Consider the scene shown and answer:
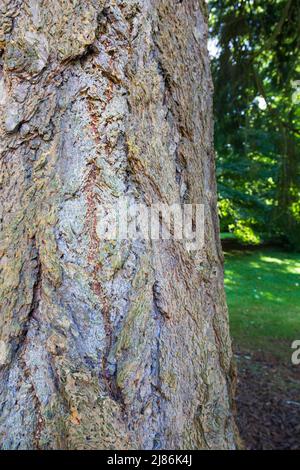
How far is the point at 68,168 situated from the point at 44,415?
0.71 m

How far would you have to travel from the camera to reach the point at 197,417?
123cm

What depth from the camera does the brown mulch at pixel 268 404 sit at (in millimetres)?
2980

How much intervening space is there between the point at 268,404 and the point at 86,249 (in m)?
3.07

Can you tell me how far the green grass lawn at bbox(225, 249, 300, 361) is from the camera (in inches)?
223

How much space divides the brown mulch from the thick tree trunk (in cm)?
151

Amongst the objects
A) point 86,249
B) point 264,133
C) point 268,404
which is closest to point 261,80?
point 264,133

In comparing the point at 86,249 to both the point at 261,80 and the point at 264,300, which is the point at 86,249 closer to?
the point at 261,80

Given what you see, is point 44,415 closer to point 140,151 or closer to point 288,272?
point 140,151

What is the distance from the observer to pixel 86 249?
117 cm

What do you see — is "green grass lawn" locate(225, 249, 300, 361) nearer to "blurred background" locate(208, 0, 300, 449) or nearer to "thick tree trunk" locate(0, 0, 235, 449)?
"blurred background" locate(208, 0, 300, 449)

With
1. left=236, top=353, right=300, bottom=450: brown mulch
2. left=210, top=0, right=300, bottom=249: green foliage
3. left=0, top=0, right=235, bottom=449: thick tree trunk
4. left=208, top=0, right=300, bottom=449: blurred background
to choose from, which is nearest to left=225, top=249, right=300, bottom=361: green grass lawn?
left=208, top=0, right=300, bottom=449: blurred background

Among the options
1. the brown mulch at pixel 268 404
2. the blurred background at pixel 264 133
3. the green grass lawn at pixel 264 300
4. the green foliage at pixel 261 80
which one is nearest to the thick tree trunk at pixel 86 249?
the brown mulch at pixel 268 404

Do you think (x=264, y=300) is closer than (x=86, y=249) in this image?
No

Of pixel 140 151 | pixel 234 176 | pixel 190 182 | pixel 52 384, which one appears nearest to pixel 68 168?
pixel 140 151
